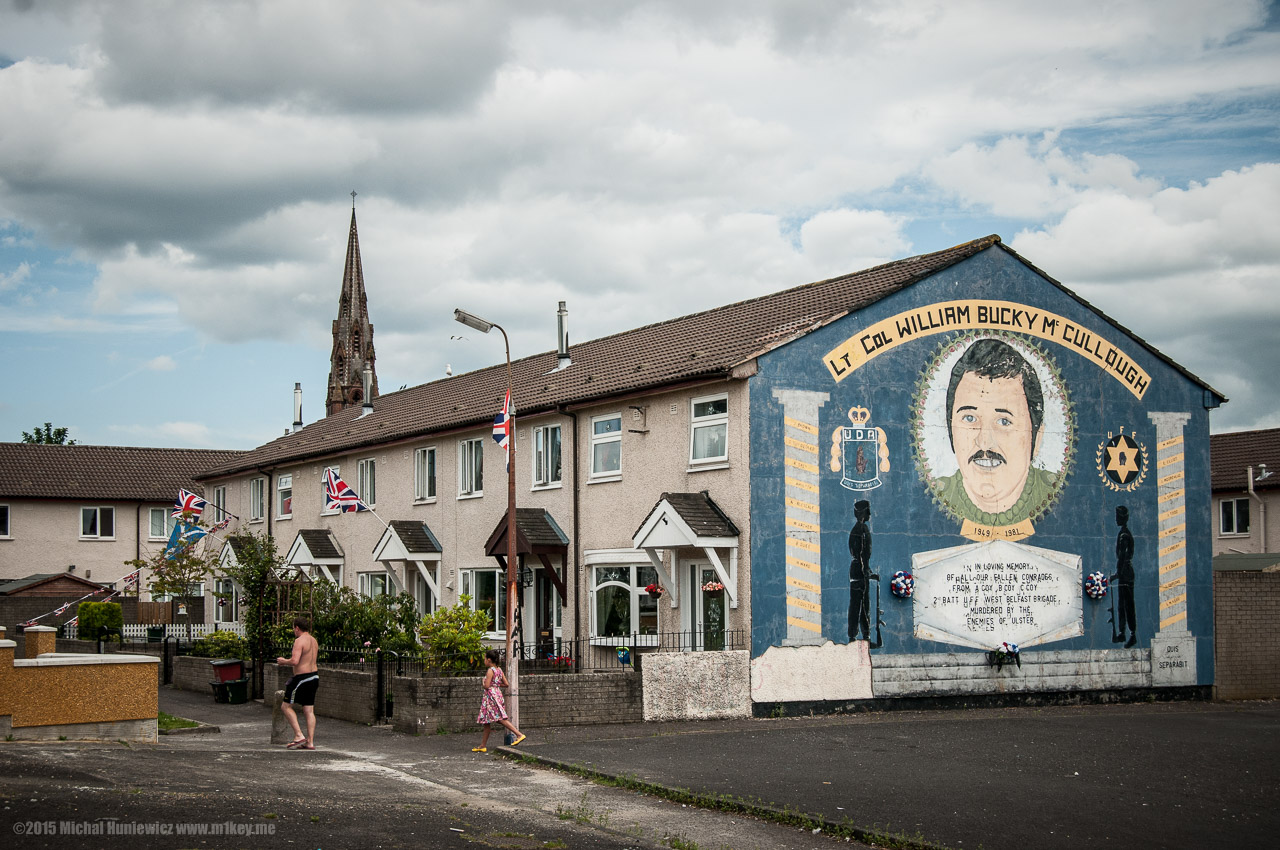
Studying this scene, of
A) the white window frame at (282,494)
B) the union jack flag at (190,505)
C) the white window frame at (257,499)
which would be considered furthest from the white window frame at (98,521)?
the union jack flag at (190,505)

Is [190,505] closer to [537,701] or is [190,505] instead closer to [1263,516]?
[537,701]

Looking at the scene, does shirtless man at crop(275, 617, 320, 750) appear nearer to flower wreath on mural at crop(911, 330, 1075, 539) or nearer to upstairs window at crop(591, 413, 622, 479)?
upstairs window at crop(591, 413, 622, 479)

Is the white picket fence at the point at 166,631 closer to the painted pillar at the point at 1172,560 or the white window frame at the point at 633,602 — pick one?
the white window frame at the point at 633,602

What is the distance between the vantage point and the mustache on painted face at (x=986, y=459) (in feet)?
76.9

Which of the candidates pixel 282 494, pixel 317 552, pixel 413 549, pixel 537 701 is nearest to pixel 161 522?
pixel 282 494

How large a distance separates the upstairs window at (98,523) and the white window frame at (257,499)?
1136 cm

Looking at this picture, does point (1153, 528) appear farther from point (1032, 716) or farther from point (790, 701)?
point (790, 701)

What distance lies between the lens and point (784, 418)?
21.5 metres

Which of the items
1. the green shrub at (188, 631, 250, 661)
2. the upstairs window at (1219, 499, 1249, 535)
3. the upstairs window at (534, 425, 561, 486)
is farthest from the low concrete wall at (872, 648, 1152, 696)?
the upstairs window at (1219, 499, 1249, 535)

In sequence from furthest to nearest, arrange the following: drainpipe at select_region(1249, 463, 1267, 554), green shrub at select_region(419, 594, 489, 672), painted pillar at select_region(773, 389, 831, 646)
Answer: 1. drainpipe at select_region(1249, 463, 1267, 554)
2. painted pillar at select_region(773, 389, 831, 646)
3. green shrub at select_region(419, 594, 489, 672)

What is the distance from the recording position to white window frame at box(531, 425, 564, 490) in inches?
1031

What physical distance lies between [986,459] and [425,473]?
14.3 meters

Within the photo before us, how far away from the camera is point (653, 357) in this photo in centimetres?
2567

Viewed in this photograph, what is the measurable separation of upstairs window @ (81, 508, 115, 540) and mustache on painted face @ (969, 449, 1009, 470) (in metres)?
37.9
